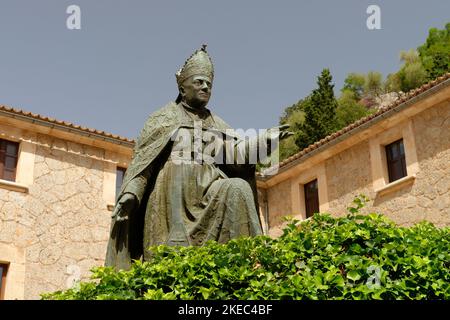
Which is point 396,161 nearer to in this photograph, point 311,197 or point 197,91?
point 311,197

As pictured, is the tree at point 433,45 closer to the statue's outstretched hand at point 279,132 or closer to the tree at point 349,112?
the tree at point 349,112

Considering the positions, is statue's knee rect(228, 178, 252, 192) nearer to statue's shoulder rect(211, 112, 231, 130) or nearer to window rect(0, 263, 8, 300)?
statue's shoulder rect(211, 112, 231, 130)

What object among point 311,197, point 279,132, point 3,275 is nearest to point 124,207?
point 279,132

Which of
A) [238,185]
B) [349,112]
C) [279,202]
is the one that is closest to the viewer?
[238,185]

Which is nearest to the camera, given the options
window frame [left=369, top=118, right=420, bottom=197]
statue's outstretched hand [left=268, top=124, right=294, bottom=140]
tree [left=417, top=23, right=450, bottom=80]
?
statue's outstretched hand [left=268, top=124, right=294, bottom=140]

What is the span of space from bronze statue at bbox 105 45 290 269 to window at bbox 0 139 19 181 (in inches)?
469

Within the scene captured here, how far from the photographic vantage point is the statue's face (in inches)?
240

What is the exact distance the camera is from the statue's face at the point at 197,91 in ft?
20.0

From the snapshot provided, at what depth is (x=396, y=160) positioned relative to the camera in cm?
1823

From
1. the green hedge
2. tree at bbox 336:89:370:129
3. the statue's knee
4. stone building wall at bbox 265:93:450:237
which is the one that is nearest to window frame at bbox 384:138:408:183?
stone building wall at bbox 265:93:450:237

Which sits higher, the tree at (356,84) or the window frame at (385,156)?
the tree at (356,84)

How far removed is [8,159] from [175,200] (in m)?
12.7

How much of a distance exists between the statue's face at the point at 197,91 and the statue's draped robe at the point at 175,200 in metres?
0.18

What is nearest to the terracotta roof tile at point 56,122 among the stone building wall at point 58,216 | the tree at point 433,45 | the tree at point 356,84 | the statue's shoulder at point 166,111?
the stone building wall at point 58,216
